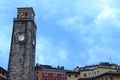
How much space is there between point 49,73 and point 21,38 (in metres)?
21.3

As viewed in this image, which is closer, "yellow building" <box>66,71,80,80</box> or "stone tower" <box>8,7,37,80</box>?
"stone tower" <box>8,7,37,80</box>

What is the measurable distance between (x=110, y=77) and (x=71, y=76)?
1727 cm

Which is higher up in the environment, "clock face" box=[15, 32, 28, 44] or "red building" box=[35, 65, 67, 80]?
"clock face" box=[15, 32, 28, 44]

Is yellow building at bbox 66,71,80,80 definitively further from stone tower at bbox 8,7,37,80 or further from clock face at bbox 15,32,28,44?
clock face at bbox 15,32,28,44

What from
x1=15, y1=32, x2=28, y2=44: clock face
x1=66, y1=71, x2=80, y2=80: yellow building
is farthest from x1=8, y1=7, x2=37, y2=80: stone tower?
x1=66, y1=71, x2=80, y2=80: yellow building

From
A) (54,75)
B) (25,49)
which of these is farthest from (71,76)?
(25,49)

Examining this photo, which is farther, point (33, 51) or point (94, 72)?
point (94, 72)

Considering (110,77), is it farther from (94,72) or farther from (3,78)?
(3,78)

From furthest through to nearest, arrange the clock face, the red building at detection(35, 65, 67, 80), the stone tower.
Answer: the red building at detection(35, 65, 67, 80), the clock face, the stone tower

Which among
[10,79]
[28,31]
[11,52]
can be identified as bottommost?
[10,79]

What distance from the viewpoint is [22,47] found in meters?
61.4

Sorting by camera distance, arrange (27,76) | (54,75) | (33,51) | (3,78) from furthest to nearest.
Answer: (54,75), (3,78), (33,51), (27,76)

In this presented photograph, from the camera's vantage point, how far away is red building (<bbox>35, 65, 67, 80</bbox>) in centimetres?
7919

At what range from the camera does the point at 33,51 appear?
63781 mm
